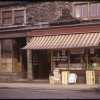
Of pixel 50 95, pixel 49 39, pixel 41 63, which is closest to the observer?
pixel 50 95

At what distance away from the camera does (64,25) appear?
20.0 meters

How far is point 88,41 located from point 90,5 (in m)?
2.95

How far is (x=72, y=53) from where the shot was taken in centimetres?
1995

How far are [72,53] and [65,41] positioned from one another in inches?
46.1

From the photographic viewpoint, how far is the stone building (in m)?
19.0

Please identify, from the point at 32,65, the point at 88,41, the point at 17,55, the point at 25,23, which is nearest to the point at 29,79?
the point at 32,65

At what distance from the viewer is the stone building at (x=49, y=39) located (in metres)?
19.0

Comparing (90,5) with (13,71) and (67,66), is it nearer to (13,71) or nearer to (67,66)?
(67,66)

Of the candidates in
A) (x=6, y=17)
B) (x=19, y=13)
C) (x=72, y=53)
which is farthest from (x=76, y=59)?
(x=6, y=17)

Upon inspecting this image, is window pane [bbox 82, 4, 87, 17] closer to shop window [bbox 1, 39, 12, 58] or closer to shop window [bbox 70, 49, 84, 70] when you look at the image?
shop window [bbox 70, 49, 84, 70]

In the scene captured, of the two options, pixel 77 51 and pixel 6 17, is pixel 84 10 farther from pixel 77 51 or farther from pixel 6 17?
pixel 6 17

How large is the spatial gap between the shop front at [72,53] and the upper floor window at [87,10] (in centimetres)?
143

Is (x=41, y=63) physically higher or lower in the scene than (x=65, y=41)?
lower

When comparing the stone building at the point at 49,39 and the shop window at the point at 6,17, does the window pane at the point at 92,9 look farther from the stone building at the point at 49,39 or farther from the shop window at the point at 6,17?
the shop window at the point at 6,17
